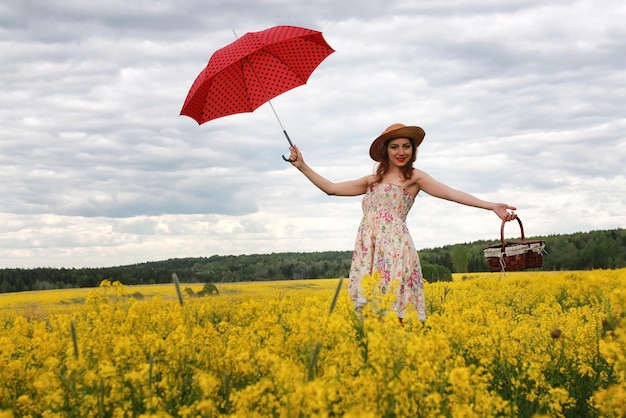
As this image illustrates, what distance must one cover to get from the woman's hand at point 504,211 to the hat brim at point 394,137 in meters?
1.12

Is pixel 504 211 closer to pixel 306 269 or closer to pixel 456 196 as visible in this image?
pixel 456 196

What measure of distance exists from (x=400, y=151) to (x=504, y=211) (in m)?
1.27

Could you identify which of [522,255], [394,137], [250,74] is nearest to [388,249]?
[394,137]

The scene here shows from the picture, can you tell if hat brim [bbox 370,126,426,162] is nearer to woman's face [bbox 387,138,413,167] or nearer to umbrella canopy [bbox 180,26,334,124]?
woman's face [bbox 387,138,413,167]

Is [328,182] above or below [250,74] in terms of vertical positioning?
below

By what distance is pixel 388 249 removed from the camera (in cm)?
590

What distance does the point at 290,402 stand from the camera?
2.67 meters

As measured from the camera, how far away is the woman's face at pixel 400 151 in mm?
6219

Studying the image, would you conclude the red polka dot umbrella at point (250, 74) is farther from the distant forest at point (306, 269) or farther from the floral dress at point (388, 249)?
the distant forest at point (306, 269)

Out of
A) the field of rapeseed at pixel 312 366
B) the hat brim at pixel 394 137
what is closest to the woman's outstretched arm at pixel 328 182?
the hat brim at pixel 394 137

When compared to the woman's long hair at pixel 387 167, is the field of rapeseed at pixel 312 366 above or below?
below

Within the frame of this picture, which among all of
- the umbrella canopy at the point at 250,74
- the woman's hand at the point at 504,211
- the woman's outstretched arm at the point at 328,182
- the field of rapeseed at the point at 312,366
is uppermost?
the umbrella canopy at the point at 250,74

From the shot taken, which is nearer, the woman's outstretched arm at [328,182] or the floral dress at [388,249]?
the floral dress at [388,249]

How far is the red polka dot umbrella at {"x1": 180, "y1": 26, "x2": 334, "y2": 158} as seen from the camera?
22.0 ft
